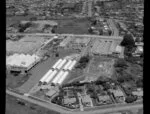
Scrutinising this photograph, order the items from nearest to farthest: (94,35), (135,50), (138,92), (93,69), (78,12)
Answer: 1. (138,92)
2. (93,69)
3. (135,50)
4. (94,35)
5. (78,12)

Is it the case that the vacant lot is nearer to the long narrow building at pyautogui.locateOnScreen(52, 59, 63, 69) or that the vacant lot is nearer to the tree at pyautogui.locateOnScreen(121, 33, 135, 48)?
the tree at pyautogui.locateOnScreen(121, 33, 135, 48)

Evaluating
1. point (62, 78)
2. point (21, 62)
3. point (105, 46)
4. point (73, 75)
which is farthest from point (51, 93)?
point (105, 46)

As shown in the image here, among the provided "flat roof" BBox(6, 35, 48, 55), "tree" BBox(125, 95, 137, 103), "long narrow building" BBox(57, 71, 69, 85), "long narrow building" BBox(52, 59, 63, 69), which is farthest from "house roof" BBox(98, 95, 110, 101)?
"flat roof" BBox(6, 35, 48, 55)

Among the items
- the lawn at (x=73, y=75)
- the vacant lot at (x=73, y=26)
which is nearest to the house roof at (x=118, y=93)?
the lawn at (x=73, y=75)

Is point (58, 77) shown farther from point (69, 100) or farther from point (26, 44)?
point (26, 44)

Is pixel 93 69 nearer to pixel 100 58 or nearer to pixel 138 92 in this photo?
pixel 100 58

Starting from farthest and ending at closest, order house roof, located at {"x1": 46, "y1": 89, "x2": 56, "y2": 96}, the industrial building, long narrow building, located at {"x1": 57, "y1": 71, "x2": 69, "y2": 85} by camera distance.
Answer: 1. the industrial building
2. long narrow building, located at {"x1": 57, "y1": 71, "x2": 69, "y2": 85}
3. house roof, located at {"x1": 46, "y1": 89, "x2": 56, "y2": 96}

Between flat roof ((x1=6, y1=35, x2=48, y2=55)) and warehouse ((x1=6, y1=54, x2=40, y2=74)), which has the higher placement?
flat roof ((x1=6, y1=35, x2=48, y2=55))

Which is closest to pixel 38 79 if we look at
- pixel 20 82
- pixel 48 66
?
pixel 20 82

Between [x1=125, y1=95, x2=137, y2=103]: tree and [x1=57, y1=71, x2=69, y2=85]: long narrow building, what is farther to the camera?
[x1=57, y1=71, x2=69, y2=85]: long narrow building
